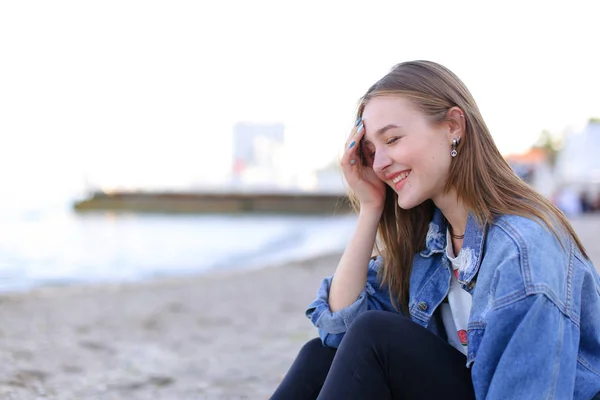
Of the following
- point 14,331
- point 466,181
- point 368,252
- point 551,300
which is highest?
point 466,181

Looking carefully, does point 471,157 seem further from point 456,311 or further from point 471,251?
point 456,311

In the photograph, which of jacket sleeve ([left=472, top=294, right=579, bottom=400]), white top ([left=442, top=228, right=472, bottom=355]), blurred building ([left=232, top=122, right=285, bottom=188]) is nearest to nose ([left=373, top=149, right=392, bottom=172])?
white top ([left=442, top=228, right=472, bottom=355])

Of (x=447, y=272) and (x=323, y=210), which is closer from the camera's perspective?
(x=447, y=272)

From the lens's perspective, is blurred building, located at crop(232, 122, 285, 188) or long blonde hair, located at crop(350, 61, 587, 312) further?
blurred building, located at crop(232, 122, 285, 188)

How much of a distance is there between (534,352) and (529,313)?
0.24 feet

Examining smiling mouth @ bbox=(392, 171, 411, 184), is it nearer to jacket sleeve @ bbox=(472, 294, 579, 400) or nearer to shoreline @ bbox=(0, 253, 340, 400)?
jacket sleeve @ bbox=(472, 294, 579, 400)

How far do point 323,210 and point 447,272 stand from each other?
28.8 metres

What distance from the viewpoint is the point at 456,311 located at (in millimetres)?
1546

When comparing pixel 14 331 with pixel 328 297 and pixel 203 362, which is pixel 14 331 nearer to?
pixel 203 362

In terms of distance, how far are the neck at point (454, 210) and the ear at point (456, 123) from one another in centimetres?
15

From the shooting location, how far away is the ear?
1.51 meters

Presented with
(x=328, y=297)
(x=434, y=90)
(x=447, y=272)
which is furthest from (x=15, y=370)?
(x=434, y=90)

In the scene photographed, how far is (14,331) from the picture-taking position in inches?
161

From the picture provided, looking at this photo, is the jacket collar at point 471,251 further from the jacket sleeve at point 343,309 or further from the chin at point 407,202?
the jacket sleeve at point 343,309
